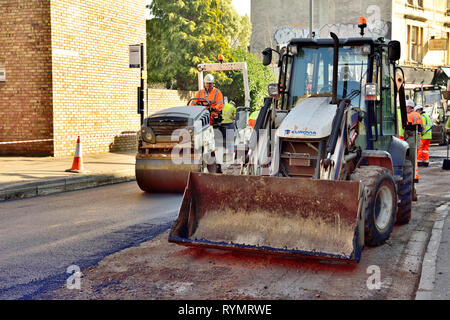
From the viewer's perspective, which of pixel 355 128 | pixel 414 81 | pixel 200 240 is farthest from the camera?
pixel 414 81

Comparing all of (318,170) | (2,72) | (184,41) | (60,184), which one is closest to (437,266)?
(318,170)

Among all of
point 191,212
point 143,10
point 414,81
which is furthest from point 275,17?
point 191,212

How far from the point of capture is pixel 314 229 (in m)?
6.00

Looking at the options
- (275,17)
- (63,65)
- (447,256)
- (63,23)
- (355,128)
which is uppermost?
(275,17)

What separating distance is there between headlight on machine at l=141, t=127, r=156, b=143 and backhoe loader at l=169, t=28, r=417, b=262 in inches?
122

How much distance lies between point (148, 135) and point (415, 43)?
3239cm

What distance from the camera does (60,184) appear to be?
11.7 metres

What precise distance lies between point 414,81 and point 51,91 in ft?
92.8

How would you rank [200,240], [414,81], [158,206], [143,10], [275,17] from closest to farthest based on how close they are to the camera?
[200,240], [158,206], [143,10], [414,81], [275,17]

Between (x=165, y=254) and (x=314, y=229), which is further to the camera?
(x=165, y=254)

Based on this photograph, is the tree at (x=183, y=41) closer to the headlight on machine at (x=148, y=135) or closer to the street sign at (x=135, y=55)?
the street sign at (x=135, y=55)

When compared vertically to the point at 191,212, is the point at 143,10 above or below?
above

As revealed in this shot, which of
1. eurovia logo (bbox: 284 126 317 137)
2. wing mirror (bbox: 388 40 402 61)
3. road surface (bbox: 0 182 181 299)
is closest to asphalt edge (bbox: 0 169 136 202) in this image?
road surface (bbox: 0 182 181 299)

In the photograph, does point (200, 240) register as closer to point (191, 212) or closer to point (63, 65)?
point (191, 212)
